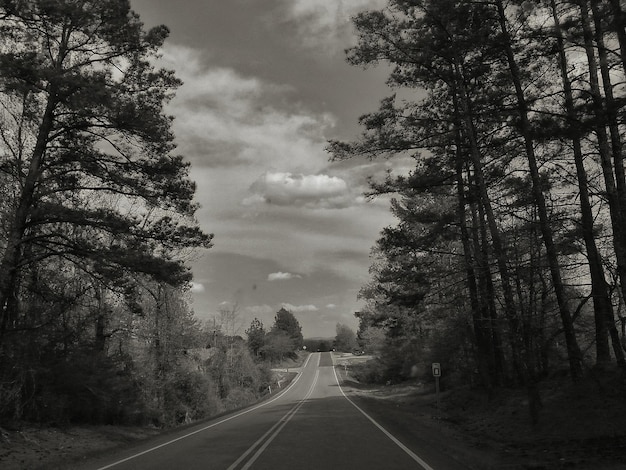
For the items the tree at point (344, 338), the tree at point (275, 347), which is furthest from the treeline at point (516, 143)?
the tree at point (344, 338)

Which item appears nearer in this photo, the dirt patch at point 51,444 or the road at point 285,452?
the road at point 285,452

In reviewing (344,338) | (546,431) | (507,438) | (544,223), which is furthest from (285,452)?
(344,338)

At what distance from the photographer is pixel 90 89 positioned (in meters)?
11.1

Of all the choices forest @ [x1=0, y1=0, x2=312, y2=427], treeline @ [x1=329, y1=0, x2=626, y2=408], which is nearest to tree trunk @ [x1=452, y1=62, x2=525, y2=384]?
treeline @ [x1=329, y1=0, x2=626, y2=408]

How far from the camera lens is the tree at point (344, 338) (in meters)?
151

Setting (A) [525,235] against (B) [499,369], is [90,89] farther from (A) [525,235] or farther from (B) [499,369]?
(B) [499,369]

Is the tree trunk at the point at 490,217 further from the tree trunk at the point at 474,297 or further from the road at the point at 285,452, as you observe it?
the road at the point at 285,452

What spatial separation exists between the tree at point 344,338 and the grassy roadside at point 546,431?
134m

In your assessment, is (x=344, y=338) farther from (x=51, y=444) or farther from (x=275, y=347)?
(x=51, y=444)

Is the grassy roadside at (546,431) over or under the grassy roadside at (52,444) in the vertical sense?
over

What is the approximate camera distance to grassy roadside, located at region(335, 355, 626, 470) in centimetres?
870

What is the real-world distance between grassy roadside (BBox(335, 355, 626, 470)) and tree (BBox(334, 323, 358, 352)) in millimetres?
133762

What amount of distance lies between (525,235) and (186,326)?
22349 millimetres

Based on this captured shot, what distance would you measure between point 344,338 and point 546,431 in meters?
147
